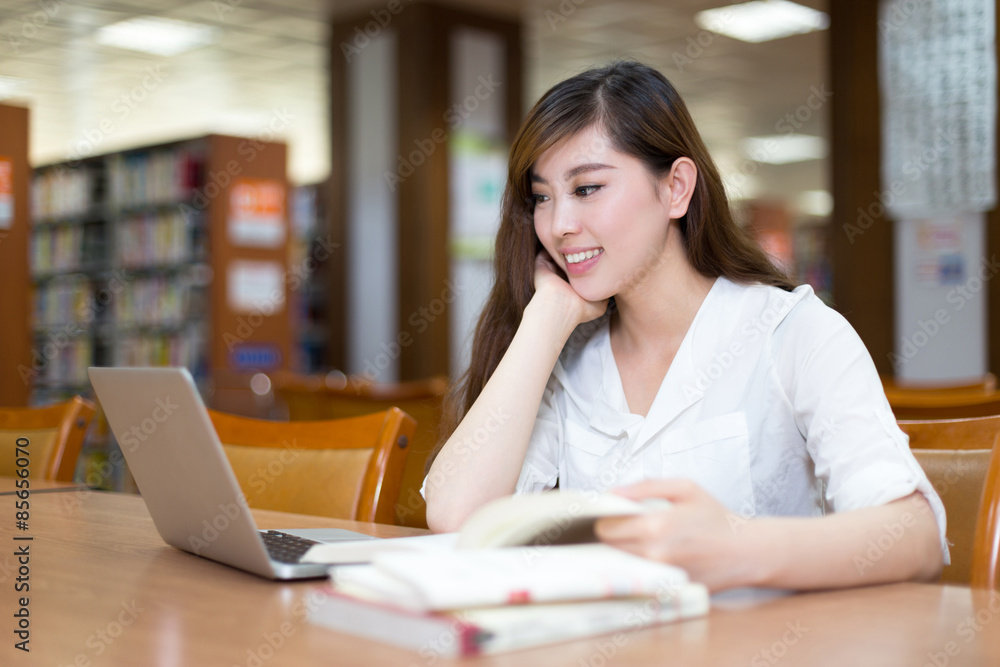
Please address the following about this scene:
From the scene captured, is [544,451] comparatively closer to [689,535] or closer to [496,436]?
[496,436]

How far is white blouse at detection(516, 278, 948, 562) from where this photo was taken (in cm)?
123

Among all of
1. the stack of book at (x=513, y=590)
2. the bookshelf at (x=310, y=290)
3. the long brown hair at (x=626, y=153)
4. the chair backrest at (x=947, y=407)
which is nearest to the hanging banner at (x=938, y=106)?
the chair backrest at (x=947, y=407)

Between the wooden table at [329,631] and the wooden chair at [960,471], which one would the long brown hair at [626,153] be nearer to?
the wooden chair at [960,471]

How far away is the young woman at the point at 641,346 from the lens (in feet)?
4.30

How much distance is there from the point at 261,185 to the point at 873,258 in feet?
11.5

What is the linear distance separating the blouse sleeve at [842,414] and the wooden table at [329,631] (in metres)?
0.19

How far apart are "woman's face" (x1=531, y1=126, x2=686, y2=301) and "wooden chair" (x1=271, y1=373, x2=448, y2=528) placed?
789mm

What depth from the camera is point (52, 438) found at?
2.12 meters

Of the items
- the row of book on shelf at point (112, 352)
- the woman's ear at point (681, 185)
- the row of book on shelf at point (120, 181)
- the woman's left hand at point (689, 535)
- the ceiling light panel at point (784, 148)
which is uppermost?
the ceiling light panel at point (784, 148)

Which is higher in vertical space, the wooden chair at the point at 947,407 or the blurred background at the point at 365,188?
the blurred background at the point at 365,188

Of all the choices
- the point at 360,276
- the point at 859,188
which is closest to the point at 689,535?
the point at 859,188

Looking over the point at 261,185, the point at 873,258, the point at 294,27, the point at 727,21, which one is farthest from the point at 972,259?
the point at 294,27

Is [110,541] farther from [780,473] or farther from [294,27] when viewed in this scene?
[294,27]

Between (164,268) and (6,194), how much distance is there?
4.14 feet
